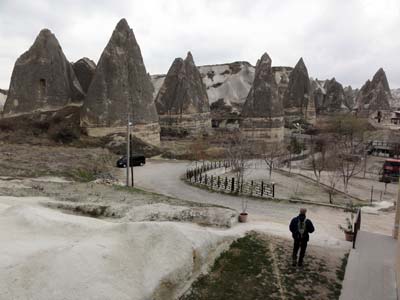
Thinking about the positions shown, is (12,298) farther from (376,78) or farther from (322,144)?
(376,78)

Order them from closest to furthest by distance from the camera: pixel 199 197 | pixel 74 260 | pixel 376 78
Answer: pixel 74 260, pixel 199 197, pixel 376 78

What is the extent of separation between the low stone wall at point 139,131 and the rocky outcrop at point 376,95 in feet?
150

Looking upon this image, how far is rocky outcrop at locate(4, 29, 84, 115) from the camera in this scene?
33.2 metres

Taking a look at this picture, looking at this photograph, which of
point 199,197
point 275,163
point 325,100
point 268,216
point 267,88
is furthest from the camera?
point 325,100

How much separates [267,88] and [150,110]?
1579 centimetres

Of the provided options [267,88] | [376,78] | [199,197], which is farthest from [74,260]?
[376,78]

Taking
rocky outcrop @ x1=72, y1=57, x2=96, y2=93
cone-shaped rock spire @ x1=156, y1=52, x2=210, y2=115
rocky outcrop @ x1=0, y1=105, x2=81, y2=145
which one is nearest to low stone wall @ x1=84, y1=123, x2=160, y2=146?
rocky outcrop @ x1=0, y1=105, x2=81, y2=145

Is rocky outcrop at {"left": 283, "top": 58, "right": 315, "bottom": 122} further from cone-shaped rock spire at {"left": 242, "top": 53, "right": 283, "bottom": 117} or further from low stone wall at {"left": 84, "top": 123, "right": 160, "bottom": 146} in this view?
low stone wall at {"left": 84, "top": 123, "right": 160, "bottom": 146}

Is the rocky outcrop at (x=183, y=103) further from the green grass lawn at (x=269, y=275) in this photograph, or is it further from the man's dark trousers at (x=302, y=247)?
the man's dark trousers at (x=302, y=247)

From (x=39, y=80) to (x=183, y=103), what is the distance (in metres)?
17.3

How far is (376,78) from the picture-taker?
221 feet

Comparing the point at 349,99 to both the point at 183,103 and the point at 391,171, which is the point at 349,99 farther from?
the point at 391,171

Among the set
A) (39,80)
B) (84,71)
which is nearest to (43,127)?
(39,80)

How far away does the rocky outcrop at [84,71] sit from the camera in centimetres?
3884
